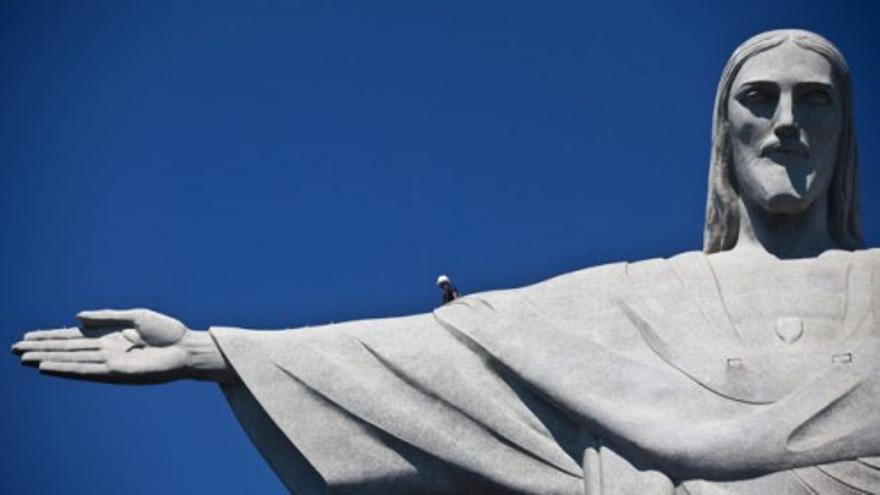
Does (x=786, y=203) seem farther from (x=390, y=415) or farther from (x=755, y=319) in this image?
(x=390, y=415)

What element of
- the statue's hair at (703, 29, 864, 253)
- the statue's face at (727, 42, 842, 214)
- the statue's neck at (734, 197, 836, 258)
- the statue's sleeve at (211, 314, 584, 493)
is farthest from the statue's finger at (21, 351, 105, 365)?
the statue's face at (727, 42, 842, 214)

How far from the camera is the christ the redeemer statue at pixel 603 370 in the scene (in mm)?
13242

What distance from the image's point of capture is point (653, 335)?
14.0 metres

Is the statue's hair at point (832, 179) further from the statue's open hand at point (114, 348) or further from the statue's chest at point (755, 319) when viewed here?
the statue's open hand at point (114, 348)

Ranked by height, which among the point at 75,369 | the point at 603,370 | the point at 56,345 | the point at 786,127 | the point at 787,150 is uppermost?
the point at 786,127

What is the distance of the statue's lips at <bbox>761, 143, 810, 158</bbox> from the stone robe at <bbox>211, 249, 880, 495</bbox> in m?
0.77

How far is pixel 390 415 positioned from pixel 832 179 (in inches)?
145

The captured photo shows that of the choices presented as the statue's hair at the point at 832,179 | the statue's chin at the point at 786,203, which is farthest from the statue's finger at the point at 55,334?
the statue's chin at the point at 786,203

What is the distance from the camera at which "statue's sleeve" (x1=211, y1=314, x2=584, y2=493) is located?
13680mm

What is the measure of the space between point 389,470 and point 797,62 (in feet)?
13.4

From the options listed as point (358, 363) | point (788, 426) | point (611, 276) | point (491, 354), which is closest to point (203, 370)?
point (358, 363)

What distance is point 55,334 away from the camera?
45.7ft

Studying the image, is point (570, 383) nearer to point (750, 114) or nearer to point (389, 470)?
point (389, 470)

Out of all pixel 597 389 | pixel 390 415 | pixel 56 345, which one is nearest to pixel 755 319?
pixel 597 389
